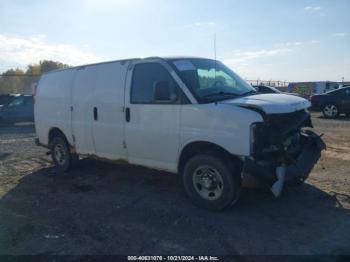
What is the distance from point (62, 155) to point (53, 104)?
44.4 inches

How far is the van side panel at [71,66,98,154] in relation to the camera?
7.23m

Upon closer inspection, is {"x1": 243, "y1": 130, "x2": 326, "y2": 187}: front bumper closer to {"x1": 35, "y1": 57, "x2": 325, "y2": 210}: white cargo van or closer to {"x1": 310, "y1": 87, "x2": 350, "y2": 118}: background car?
{"x1": 35, "y1": 57, "x2": 325, "y2": 210}: white cargo van

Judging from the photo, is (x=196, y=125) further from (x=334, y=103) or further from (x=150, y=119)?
(x=334, y=103)

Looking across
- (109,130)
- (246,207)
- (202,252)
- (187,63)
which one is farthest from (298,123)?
(109,130)

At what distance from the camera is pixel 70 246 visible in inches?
175

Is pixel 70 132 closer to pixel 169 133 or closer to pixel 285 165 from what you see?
pixel 169 133

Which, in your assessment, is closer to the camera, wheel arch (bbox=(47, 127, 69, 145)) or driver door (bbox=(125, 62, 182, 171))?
driver door (bbox=(125, 62, 182, 171))

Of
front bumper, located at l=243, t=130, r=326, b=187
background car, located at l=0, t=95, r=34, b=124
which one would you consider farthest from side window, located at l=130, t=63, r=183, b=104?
background car, located at l=0, t=95, r=34, b=124

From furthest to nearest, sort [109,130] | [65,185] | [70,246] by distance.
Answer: [65,185]
[109,130]
[70,246]

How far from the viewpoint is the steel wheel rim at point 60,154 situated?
829 cm

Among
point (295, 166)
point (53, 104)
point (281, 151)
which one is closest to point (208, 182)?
point (281, 151)

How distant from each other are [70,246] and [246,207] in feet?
8.26

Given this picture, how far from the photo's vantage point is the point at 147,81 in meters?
6.19

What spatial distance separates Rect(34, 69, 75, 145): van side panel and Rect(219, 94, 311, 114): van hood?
3875 mm
